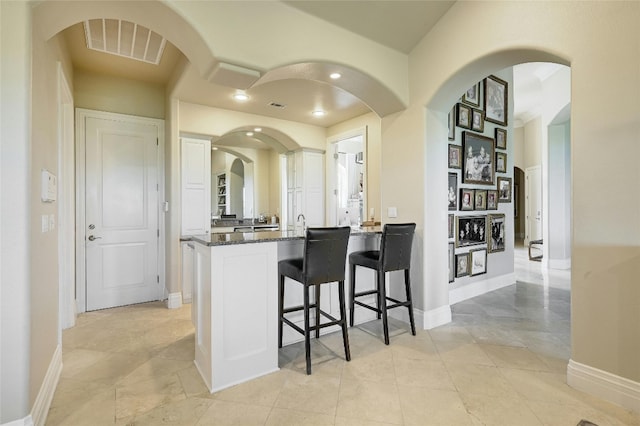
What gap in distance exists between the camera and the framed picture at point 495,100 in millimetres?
4297

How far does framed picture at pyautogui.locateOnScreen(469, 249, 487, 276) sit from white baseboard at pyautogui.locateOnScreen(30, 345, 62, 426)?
4.29 metres

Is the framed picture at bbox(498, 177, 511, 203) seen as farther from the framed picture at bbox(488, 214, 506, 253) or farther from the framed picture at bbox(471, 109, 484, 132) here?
the framed picture at bbox(471, 109, 484, 132)

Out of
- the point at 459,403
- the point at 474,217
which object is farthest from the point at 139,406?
the point at 474,217

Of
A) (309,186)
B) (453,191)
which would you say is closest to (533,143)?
(453,191)

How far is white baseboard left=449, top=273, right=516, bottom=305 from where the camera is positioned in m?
3.93

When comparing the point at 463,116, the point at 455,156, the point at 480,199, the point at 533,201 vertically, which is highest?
the point at 463,116

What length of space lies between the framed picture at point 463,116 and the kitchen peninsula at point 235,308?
9.29 feet

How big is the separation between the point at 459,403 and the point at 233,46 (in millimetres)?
2823

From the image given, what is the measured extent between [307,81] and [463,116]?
204 centimetres

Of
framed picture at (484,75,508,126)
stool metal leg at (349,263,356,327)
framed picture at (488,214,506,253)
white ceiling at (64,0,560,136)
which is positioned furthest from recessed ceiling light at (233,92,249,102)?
framed picture at (488,214,506,253)

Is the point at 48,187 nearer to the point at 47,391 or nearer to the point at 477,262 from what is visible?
the point at 47,391

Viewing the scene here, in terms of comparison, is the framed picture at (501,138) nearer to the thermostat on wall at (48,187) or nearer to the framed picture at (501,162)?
the framed picture at (501,162)

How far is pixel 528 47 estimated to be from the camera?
2.26 m

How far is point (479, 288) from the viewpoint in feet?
13.9
